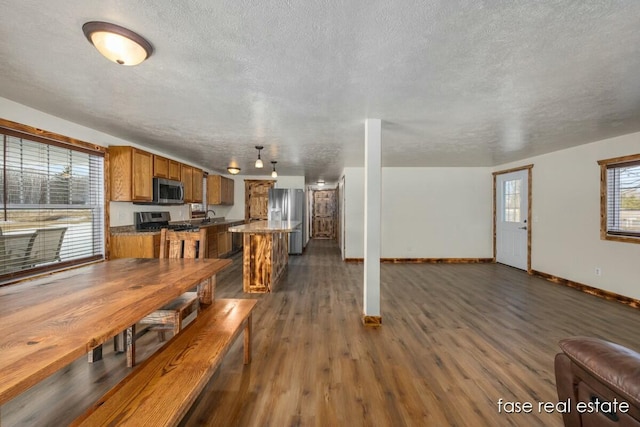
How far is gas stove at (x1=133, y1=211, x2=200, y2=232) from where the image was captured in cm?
422

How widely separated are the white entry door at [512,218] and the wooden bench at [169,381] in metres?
5.69

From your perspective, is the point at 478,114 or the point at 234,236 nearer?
the point at 478,114

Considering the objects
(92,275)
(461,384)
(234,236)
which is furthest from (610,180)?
(234,236)

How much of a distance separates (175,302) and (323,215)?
876cm

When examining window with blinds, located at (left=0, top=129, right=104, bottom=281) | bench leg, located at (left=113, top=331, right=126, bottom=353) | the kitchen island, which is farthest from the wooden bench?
window with blinds, located at (left=0, top=129, right=104, bottom=281)

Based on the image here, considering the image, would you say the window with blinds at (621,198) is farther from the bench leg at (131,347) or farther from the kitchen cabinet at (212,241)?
the kitchen cabinet at (212,241)

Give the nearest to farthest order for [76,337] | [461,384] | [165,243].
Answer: [76,337] < [461,384] < [165,243]

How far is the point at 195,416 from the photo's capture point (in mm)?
1602

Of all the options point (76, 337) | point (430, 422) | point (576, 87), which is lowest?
point (430, 422)

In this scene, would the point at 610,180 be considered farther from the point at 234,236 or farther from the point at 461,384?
the point at 234,236

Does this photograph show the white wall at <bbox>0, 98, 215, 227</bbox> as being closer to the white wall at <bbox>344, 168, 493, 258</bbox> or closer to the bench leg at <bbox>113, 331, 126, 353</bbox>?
the bench leg at <bbox>113, 331, 126, 353</bbox>

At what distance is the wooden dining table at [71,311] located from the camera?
83 centimetres

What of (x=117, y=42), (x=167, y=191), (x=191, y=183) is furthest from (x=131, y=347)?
(x=191, y=183)

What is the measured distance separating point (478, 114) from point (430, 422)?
2731mm
